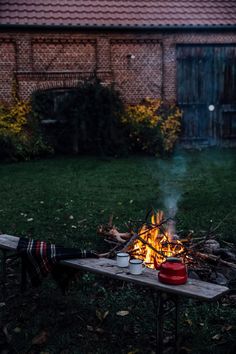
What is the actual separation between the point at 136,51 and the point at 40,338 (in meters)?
12.9

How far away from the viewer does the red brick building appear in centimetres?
1502

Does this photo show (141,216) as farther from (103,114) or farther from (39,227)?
(103,114)

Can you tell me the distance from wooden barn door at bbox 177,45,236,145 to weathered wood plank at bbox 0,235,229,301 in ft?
40.1

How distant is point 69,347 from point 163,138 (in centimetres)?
1124

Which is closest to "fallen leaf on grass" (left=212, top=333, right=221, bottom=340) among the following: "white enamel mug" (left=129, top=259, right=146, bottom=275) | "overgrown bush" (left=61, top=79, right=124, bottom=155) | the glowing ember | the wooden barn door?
"white enamel mug" (left=129, top=259, right=146, bottom=275)

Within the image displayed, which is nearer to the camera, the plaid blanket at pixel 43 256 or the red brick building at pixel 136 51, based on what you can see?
the plaid blanket at pixel 43 256

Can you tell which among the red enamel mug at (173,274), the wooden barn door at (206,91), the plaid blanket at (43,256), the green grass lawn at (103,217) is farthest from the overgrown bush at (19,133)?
the red enamel mug at (173,274)

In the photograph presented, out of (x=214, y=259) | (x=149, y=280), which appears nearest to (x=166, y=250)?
(x=214, y=259)

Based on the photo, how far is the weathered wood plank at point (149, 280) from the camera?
143 inches

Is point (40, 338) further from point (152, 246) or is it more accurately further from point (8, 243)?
point (152, 246)

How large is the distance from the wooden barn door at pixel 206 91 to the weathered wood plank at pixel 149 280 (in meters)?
12.2

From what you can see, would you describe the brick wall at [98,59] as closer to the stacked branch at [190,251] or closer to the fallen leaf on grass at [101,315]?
the stacked branch at [190,251]

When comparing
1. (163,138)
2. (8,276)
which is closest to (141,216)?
(8,276)

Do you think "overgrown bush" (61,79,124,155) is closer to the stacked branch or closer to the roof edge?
the roof edge
